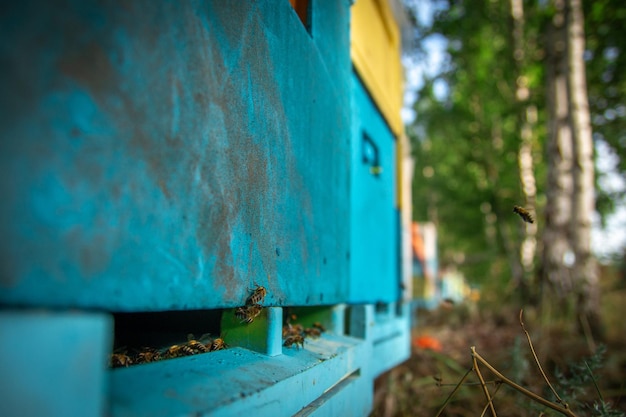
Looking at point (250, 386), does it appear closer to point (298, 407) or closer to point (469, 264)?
point (298, 407)

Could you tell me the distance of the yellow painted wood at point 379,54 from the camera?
Answer: 3.54 metres

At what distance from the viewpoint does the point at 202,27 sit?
131cm

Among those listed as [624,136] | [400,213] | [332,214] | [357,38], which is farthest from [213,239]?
[624,136]

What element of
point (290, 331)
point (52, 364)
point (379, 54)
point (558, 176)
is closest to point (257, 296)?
point (290, 331)

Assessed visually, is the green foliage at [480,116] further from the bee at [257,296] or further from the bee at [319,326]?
the bee at [257,296]

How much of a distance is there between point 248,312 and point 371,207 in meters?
2.35

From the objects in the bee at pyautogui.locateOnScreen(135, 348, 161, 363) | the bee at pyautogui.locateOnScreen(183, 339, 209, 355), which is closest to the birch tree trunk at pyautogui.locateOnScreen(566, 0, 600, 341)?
the bee at pyautogui.locateOnScreen(183, 339, 209, 355)

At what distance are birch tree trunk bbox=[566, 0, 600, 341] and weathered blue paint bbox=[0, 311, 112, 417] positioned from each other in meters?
6.66

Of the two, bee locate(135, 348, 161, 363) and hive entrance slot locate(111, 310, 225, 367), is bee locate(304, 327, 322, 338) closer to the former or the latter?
hive entrance slot locate(111, 310, 225, 367)

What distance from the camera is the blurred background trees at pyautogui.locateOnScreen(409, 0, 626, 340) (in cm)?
694

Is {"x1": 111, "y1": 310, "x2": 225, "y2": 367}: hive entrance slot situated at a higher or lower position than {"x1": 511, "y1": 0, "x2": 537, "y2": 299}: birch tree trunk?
lower

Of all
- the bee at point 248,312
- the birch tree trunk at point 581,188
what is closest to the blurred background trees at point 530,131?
the birch tree trunk at point 581,188

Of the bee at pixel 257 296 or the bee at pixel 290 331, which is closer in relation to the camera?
the bee at pixel 257 296

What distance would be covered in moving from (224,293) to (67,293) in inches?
22.2
